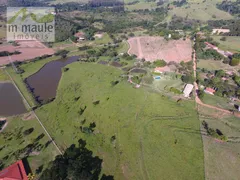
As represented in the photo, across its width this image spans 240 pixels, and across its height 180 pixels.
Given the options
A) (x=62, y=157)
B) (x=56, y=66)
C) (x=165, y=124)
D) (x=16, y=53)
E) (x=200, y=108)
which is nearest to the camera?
(x=62, y=157)

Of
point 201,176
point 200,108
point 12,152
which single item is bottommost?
point 12,152

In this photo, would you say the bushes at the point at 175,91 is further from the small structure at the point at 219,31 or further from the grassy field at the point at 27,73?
the small structure at the point at 219,31

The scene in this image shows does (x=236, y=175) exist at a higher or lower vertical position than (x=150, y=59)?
lower

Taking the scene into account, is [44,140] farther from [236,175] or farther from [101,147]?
[236,175]

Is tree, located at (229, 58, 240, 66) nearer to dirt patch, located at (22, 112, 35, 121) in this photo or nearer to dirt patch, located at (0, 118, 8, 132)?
dirt patch, located at (22, 112, 35, 121)

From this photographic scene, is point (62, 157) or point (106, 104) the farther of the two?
point (106, 104)

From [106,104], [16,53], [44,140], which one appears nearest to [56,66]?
[16,53]

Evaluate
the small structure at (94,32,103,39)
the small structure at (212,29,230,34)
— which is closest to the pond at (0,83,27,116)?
the small structure at (94,32,103,39)
